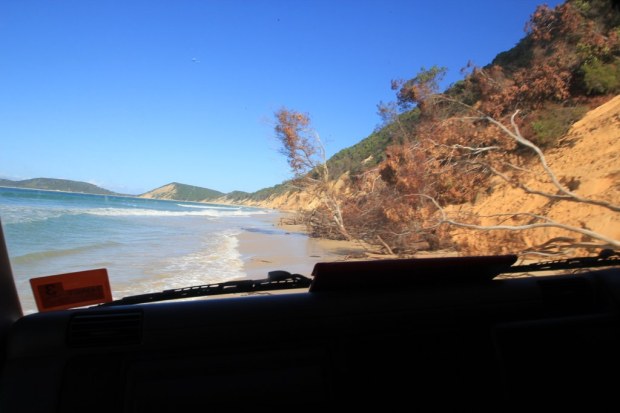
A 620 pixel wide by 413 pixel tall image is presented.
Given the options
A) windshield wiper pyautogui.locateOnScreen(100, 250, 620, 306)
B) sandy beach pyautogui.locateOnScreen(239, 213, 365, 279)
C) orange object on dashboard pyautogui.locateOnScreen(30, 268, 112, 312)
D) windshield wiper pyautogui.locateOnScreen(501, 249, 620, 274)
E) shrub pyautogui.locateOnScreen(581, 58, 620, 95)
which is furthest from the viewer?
shrub pyautogui.locateOnScreen(581, 58, 620, 95)

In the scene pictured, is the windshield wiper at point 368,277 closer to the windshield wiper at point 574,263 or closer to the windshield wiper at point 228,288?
the windshield wiper at point 228,288

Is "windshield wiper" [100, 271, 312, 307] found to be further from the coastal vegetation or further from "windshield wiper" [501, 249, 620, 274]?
the coastal vegetation

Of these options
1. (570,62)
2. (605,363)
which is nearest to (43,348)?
(605,363)

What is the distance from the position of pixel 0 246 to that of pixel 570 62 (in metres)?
12.2

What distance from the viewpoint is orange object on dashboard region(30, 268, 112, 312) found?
58.3 inches

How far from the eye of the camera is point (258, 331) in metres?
1.52

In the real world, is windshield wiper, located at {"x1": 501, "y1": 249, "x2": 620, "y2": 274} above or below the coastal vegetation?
below

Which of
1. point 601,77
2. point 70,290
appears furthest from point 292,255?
point 601,77

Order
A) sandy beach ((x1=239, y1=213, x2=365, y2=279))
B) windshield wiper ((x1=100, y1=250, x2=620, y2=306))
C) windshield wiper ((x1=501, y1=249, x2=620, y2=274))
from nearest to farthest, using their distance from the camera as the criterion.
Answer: windshield wiper ((x1=100, y1=250, x2=620, y2=306)) → windshield wiper ((x1=501, y1=249, x2=620, y2=274)) → sandy beach ((x1=239, y1=213, x2=365, y2=279))

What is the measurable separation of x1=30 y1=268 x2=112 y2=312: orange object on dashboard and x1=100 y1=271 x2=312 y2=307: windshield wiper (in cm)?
6

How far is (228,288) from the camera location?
5.79 feet

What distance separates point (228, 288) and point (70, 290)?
0.60 m

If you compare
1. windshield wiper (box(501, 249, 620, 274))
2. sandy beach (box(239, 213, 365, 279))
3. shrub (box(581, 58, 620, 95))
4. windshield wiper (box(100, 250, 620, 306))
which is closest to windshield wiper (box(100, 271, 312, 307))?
windshield wiper (box(100, 250, 620, 306))

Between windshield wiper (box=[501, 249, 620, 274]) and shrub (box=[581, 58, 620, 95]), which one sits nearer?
windshield wiper (box=[501, 249, 620, 274])
